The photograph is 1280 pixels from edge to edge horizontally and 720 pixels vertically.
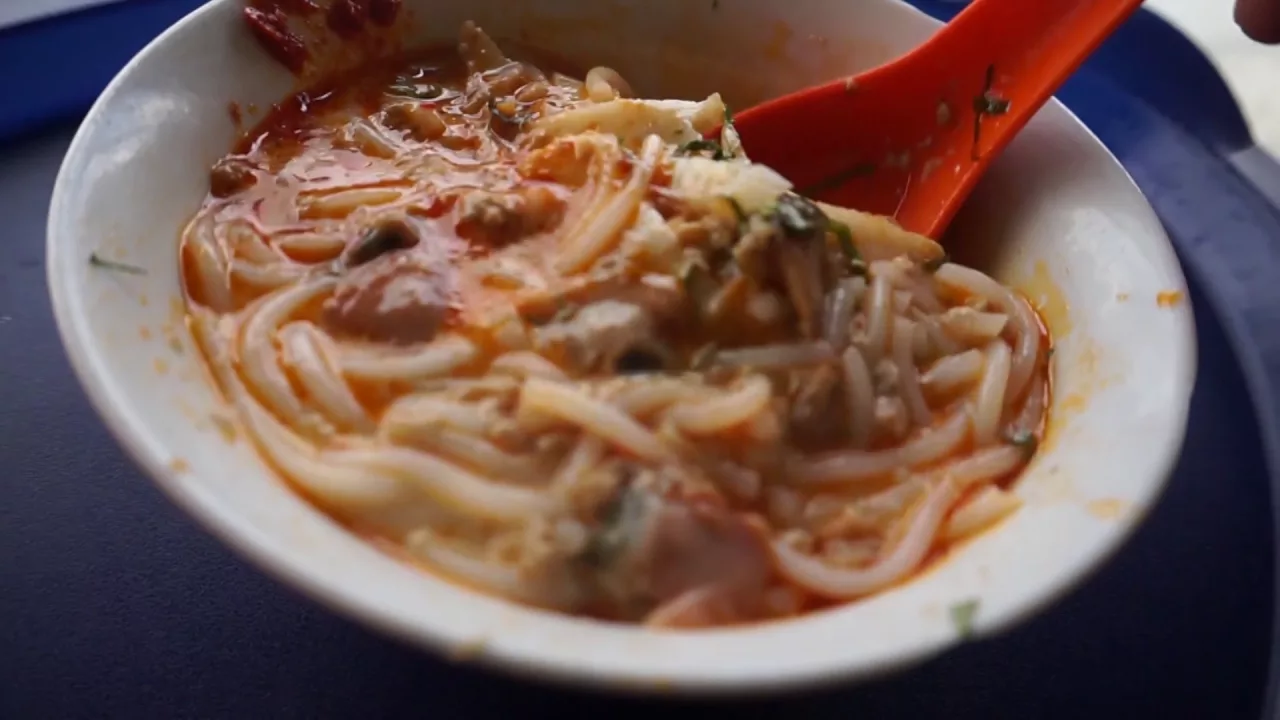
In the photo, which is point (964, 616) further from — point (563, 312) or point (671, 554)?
point (563, 312)

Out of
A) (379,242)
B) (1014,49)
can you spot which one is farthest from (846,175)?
(379,242)

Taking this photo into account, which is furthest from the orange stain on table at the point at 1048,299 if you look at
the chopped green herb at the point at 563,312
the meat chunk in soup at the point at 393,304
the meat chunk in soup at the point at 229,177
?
the meat chunk in soup at the point at 229,177

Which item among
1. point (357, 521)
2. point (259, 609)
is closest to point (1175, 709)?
point (357, 521)

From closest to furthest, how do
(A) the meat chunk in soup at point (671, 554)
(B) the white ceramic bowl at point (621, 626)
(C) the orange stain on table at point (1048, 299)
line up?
(B) the white ceramic bowl at point (621, 626), (A) the meat chunk in soup at point (671, 554), (C) the orange stain on table at point (1048, 299)

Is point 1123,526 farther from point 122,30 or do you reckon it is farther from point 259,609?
point 122,30

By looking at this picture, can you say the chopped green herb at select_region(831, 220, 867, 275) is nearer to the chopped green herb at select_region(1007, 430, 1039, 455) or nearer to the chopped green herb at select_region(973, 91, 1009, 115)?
the chopped green herb at select_region(1007, 430, 1039, 455)

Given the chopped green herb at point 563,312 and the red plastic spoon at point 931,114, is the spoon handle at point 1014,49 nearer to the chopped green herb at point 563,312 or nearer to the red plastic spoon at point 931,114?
the red plastic spoon at point 931,114

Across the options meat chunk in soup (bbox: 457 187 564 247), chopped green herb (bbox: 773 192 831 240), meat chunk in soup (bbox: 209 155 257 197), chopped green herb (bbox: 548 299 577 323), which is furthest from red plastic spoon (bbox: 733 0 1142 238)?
meat chunk in soup (bbox: 209 155 257 197)
